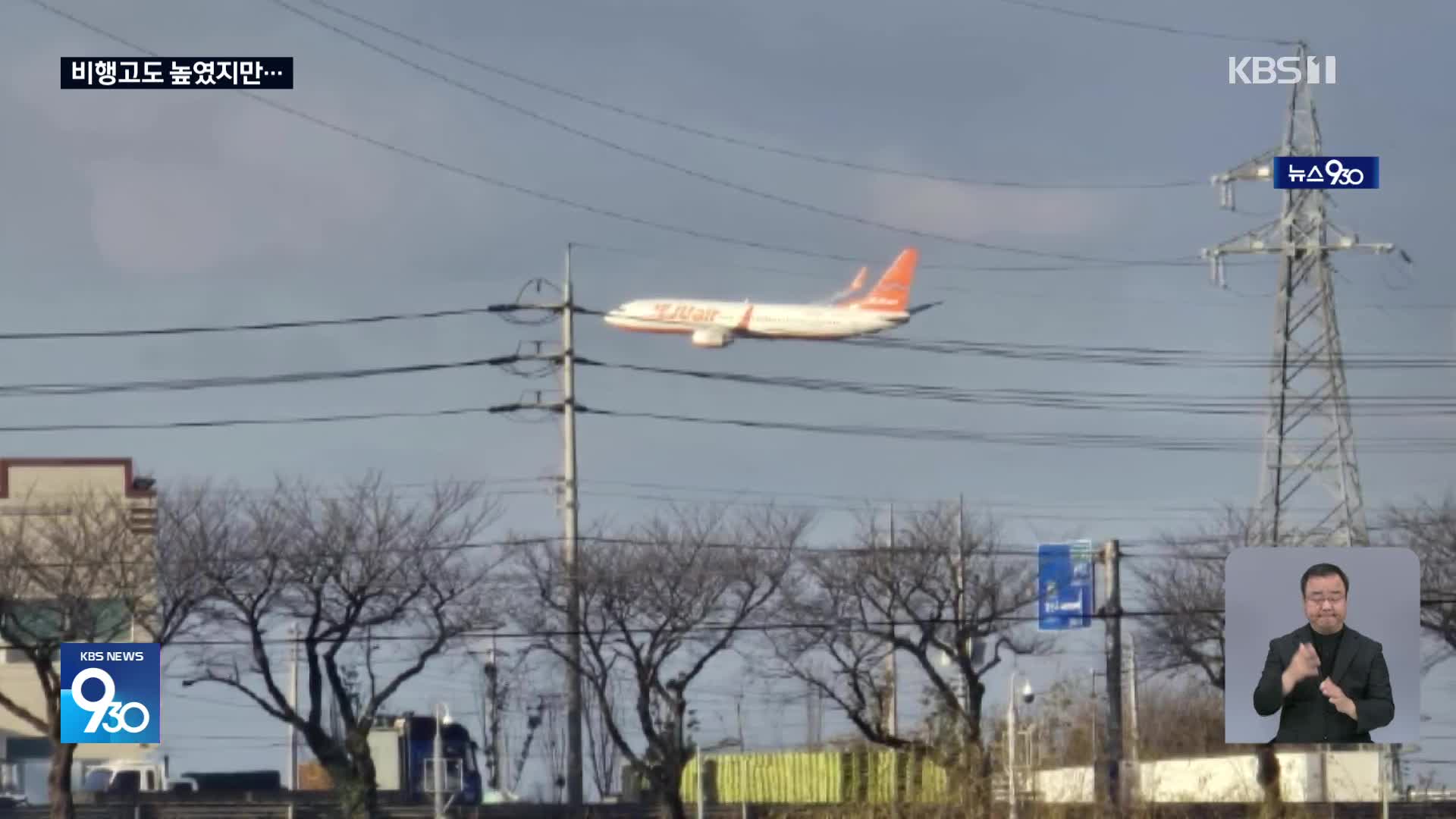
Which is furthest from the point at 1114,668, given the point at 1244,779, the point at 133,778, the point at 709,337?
the point at 709,337

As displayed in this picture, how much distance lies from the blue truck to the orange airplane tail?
39005 mm

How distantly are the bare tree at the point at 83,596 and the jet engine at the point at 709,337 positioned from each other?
114ft

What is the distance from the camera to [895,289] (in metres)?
98.2

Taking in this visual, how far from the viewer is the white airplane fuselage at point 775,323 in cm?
8525

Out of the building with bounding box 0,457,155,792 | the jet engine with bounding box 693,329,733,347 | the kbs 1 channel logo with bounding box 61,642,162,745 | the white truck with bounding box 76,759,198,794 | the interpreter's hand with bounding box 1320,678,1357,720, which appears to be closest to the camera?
the interpreter's hand with bounding box 1320,678,1357,720

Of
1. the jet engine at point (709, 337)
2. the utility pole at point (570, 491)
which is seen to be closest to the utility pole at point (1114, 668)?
the utility pole at point (570, 491)

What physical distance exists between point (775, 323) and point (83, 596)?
42153 millimetres

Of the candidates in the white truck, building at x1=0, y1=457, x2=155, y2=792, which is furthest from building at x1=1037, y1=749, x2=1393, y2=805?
building at x1=0, y1=457, x2=155, y2=792

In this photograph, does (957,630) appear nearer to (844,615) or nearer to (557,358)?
(844,615)

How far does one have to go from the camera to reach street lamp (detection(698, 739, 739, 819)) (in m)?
43.8

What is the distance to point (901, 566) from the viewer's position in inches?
2138

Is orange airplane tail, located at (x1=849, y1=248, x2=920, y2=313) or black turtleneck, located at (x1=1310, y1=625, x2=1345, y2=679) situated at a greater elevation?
orange airplane tail, located at (x1=849, y1=248, x2=920, y2=313)

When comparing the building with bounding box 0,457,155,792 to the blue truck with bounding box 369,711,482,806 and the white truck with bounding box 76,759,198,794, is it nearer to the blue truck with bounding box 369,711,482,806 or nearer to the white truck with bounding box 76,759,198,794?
the white truck with bounding box 76,759,198,794

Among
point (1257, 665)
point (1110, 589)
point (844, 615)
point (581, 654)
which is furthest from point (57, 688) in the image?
point (1257, 665)
